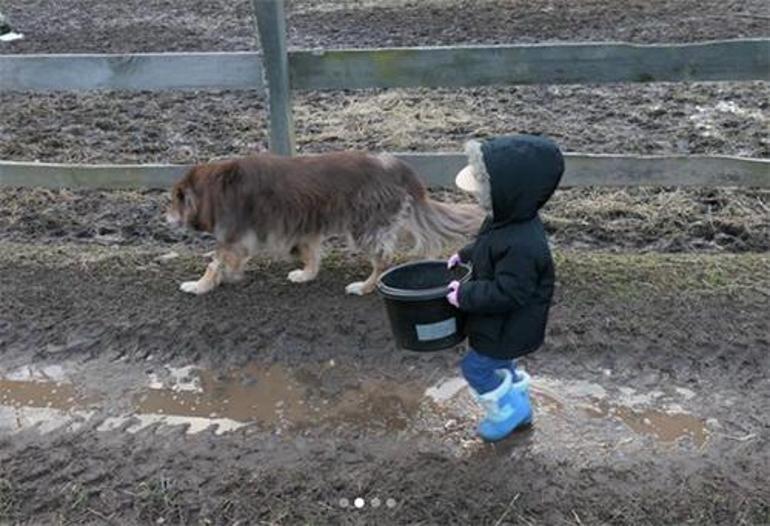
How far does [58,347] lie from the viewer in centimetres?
482

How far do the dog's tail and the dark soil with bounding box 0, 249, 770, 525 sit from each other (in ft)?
1.60

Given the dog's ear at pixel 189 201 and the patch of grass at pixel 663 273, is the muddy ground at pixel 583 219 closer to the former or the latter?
the patch of grass at pixel 663 273

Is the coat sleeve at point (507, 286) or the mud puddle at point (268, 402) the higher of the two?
the coat sleeve at point (507, 286)

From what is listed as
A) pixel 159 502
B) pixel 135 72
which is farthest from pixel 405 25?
pixel 159 502

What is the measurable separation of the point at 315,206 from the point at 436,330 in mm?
1670

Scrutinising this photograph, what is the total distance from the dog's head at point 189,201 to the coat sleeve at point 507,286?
7.31 ft

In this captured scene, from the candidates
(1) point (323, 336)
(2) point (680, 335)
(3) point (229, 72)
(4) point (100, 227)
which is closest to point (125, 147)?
(4) point (100, 227)

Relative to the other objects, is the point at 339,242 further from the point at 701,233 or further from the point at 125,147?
the point at 125,147

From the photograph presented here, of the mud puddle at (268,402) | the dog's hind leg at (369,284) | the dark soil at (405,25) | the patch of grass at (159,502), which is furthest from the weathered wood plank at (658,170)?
the dark soil at (405,25)

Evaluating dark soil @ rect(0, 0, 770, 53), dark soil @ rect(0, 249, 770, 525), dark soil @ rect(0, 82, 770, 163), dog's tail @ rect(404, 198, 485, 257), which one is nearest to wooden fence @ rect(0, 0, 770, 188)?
dog's tail @ rect(404, 198, 485, 257)

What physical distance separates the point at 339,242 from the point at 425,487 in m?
2.63

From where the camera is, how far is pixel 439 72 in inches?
210

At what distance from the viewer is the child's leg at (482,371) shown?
3.76m

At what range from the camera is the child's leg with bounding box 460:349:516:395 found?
376 centimetres
